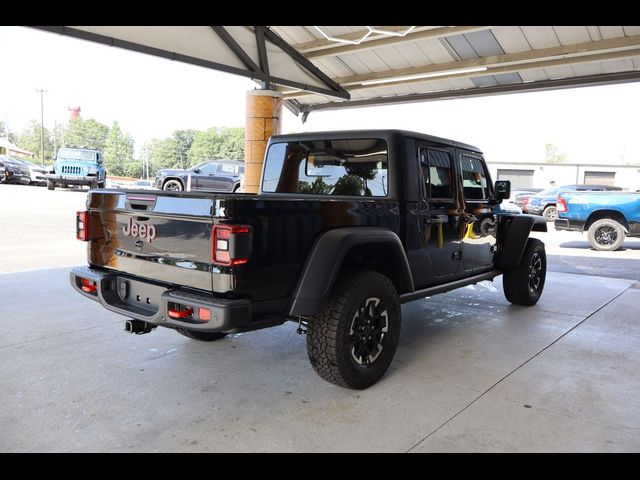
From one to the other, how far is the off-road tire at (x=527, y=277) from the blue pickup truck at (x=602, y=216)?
21.9 ft

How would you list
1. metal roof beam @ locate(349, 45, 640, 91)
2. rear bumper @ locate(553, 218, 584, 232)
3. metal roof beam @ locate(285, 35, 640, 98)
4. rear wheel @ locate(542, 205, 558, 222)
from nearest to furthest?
metal roof beam @ locate(285, 35, 640, 98), metal roof beam @ locate(349, 45, 640, 91), rear bumper @ locate(553, 218, 584, 232), rear wheel @ locate(542, 205, 558, 222)

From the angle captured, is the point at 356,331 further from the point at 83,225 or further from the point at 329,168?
the point at 83,225

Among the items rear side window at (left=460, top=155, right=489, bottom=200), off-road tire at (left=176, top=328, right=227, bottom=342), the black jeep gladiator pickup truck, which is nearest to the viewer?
the black jeep gladiator pickup truck

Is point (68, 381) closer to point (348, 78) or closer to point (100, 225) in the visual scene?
point (100, 225)

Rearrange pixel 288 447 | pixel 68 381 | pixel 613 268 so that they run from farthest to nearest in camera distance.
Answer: pixel 613 268 → pixel 68 381 → pixel 288 447

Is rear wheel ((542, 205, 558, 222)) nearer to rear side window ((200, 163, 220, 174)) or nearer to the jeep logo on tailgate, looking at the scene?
rear side window ((200, 163, 220, 174))

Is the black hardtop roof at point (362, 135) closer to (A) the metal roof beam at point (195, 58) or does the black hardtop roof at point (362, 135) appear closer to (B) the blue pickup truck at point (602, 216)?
(A) the metal roof beam at point (195, 58)

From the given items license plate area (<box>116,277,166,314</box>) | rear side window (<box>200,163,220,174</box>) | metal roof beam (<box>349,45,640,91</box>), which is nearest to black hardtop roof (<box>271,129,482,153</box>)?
license plate area (<box>116,277,166,314</box>)

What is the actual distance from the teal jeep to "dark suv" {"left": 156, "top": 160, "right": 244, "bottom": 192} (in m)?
3.21

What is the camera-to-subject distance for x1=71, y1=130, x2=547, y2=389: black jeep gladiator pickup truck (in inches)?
107

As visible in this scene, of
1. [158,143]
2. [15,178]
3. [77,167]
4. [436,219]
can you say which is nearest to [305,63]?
[436,219]

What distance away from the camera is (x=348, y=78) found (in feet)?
39.0

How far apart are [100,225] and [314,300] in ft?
5.42
